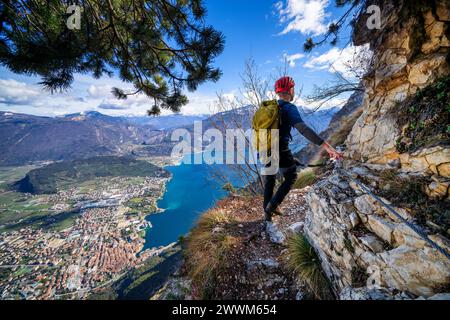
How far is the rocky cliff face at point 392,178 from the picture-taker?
5.24 ft

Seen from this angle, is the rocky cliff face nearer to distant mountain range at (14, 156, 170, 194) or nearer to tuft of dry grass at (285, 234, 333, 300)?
tuft of dry grass at (285, 234, 333, 300)

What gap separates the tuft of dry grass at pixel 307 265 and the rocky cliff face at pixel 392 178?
0.16m

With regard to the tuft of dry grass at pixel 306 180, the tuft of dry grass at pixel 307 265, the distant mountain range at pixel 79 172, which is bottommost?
the distant mountain range at pixel 79 172

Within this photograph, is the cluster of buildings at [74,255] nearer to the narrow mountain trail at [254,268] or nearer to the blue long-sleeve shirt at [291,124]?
the narrow mountain trail at [254,268]

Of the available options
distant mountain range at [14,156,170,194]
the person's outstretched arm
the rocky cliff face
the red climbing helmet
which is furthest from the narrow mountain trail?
distant mountain range at [14,156,170,194]

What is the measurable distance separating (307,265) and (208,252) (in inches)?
79.0

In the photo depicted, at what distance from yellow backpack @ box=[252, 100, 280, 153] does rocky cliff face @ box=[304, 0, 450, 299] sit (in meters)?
1.31

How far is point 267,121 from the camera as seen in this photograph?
9.14 ft

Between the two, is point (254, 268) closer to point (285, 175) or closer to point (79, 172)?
point (285, 175)

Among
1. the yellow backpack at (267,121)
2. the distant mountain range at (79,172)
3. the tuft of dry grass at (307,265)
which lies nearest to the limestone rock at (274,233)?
the tuft of dry grass at (307,265)

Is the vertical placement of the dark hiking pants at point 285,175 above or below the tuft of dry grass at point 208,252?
above

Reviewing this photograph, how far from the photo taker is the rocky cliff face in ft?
5.24

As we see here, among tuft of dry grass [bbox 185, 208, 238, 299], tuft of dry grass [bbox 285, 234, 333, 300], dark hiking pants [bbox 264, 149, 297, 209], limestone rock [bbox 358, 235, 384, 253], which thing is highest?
dark hiking pants [bbox 264, 149, 297, 209]

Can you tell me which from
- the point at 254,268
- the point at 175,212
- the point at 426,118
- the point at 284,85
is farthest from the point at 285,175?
the point at 175,212
